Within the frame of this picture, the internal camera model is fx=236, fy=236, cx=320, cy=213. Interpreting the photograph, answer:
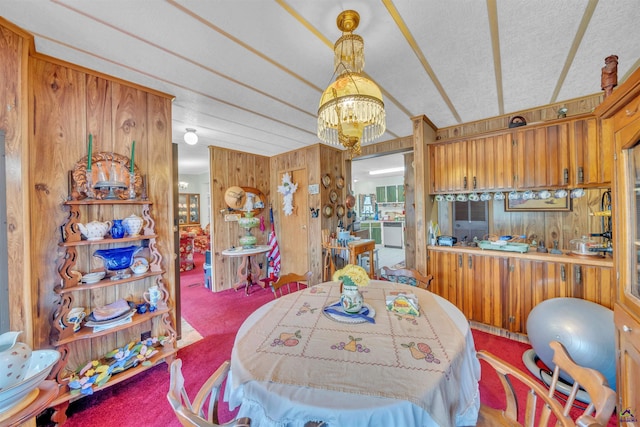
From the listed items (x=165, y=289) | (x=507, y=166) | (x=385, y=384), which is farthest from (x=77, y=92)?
(x=507, y=166)

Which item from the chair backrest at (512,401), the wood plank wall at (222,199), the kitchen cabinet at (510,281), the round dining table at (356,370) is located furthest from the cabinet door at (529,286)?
the wood plank wall at (222,199)

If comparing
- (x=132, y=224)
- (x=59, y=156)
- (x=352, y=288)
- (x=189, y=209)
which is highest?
(x=59, y=156)

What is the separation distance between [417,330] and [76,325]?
2.33m

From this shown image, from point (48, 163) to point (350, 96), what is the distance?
7.13ft

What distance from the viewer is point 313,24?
4.78ft

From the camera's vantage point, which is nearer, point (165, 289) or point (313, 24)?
point (313, 24)

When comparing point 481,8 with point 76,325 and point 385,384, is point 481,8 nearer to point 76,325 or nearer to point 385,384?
point 385,384

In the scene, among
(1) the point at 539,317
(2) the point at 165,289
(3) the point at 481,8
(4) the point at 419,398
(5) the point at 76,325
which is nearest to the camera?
(4) the point at 419,398

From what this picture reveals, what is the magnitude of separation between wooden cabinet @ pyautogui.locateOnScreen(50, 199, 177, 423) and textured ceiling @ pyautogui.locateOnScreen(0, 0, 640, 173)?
1.10 m

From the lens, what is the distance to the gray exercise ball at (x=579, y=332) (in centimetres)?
155

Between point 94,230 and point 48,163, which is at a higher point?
point 48,163

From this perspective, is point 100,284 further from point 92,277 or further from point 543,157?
point 543,157

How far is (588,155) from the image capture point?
86.2 inches

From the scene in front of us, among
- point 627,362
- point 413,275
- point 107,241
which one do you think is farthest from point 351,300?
point 107,241
